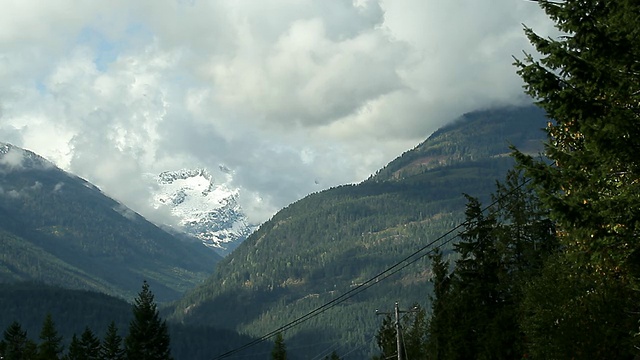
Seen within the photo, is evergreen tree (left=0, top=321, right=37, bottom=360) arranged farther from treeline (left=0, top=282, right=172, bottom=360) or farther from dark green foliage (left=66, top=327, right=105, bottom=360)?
dark green foliage (left=66, top=327, right=105, bottom=360)

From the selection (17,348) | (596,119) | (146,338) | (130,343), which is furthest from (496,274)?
(17,348)

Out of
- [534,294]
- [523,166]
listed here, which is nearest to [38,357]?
[534,294]

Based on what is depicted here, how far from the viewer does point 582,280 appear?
3200 cm

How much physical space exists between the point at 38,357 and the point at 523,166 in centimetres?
9452

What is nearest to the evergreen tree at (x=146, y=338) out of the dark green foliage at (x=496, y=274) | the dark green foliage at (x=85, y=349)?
the dark green foliage at (x=85, y=349)

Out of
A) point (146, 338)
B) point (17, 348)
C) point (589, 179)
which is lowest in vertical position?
point (589, 179)

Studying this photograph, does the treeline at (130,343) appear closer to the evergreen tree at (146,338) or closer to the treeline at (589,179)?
the evergreen tree at (146,338)

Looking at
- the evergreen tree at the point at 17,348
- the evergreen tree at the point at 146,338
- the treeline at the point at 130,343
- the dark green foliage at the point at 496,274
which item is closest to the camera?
the dark green foliage at the point at 496,274

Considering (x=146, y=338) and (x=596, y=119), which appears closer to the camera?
(x=596, y=119)

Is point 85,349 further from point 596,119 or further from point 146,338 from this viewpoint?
point 596,119

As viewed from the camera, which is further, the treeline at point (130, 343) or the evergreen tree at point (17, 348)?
the evergreen tree at point (17, 348)

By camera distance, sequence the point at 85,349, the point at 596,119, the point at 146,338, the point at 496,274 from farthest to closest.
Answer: the point at 85,349 < the point at 146,338 < the point at 496,274 < the point at 596,119

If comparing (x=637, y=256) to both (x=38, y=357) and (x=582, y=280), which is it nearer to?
(x=582, y=280)

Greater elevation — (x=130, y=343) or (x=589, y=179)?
(x=130, y=343)
